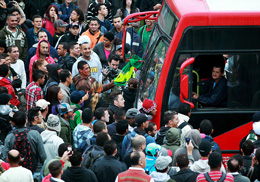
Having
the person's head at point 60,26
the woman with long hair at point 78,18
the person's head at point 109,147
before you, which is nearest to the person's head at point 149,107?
the person's head at point 109,147

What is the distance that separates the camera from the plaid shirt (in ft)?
37.9

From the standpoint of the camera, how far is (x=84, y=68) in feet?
40.1

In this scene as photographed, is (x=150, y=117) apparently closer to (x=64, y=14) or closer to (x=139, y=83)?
(x=139, y=83)

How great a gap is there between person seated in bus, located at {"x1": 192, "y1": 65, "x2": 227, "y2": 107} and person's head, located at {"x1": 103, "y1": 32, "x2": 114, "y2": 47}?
4654 mm

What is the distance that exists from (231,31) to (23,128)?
380cm

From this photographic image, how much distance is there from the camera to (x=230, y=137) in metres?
9.97

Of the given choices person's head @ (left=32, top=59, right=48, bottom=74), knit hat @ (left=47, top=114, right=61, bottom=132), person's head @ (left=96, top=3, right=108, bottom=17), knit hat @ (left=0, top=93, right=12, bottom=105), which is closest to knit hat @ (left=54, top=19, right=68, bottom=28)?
person's head @ (left=96, top=3, right=108, bottom=17)

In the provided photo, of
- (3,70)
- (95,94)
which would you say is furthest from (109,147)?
(3,70)

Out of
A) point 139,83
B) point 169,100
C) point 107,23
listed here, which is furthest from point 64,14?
point 169,100

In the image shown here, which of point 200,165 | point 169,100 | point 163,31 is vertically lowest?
point 200,165

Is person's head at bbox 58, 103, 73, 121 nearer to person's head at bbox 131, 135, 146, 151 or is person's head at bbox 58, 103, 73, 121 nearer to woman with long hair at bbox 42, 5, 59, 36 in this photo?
person's head at bbox 131, 135, 146, 151

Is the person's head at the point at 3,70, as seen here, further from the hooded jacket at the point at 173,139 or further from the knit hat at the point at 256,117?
the knit hat at the point at 256,117

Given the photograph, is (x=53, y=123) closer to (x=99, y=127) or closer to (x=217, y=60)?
(x=99, y=127)

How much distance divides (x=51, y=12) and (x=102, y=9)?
1438mm
